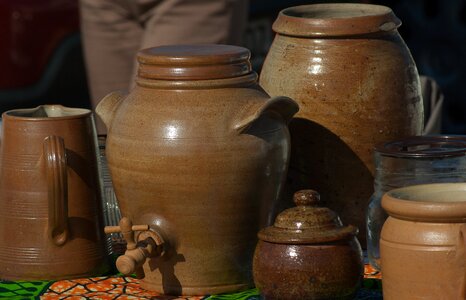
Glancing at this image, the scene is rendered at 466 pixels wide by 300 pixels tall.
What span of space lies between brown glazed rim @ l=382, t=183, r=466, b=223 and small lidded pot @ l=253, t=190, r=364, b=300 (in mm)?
96

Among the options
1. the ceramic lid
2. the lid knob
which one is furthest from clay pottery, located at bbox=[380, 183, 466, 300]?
the ceramic lid

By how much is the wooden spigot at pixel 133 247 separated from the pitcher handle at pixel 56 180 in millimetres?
84

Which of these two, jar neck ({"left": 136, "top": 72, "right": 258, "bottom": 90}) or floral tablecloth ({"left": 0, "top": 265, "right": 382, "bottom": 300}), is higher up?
jar neck ({"left": 136, "top": 72, "right": 258, "bottom": 90})

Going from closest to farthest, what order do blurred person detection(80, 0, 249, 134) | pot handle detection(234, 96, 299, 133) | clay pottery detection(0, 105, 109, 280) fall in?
pot handle detection(234, 96, 299, 133) < clay pottery detection(0, 105, 109, 280) < blurred person detection(80, 0, 249, 134)

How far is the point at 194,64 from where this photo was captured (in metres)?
1.55

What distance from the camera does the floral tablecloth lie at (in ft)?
5.19

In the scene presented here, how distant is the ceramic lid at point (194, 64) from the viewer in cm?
155

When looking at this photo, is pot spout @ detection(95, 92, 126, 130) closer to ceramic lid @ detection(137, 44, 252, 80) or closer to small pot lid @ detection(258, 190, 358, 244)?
ceramic lid @ detection(137, 44, 252, 80)

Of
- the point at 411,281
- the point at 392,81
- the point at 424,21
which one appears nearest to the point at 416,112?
the point at 392,81

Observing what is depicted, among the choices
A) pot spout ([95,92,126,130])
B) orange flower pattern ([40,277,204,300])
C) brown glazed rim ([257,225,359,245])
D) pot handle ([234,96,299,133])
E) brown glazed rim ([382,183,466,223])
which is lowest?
orange flower pattern ([40,277,204,300])

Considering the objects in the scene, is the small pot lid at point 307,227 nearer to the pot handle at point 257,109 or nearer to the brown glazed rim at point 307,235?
the brown glazed rim at point 307,235

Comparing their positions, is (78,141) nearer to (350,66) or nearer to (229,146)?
(229,146)

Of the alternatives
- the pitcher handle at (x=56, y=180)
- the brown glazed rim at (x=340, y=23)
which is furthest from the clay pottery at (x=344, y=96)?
the pitcher handle at (x=56, y=180)

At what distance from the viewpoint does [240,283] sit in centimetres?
160
